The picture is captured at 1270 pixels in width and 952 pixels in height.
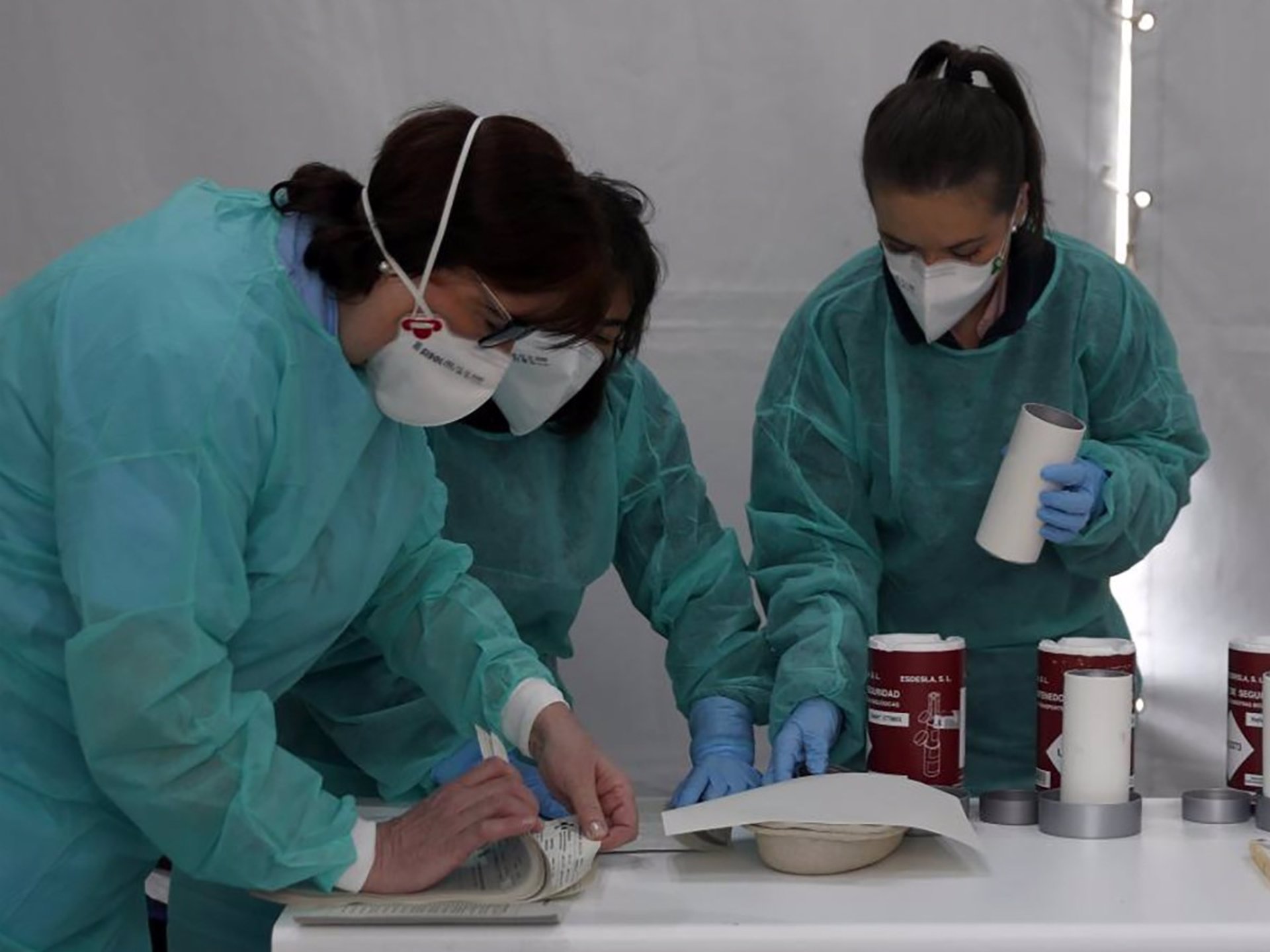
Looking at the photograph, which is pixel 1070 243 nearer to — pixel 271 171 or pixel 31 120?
pixel 271 171

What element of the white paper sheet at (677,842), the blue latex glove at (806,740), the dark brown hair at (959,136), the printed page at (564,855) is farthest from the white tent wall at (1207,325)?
the printed page at (564,855)

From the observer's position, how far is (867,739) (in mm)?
1742

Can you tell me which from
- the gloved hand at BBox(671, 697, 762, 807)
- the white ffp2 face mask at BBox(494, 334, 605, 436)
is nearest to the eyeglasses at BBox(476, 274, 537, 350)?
the white ffp2 face mask at BBox(494, 334, 605, 436)

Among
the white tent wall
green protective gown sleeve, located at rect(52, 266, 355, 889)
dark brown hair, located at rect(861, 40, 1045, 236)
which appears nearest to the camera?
green protective gown sleeve, located at rect(52, 266, 355, 889)

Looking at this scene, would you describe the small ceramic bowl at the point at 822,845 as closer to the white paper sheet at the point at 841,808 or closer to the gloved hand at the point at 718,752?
the white paper sheet at the point at 841,808

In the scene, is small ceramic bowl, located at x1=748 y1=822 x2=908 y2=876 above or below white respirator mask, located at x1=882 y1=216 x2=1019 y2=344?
below

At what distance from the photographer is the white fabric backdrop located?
250 centimetres

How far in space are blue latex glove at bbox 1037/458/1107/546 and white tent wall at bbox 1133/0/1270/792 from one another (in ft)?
2.95

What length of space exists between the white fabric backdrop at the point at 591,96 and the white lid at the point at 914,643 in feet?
3.65

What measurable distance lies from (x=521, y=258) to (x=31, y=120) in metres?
1.54

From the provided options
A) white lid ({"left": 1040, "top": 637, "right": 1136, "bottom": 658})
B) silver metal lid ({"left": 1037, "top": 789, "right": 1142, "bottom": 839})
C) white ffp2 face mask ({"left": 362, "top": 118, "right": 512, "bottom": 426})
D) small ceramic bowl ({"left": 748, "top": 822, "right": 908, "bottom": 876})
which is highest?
white ffp2 face mask ({"left": 362, "top": 118, "right": 512, "bottom": 426})

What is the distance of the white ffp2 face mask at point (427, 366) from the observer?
4.37 feet

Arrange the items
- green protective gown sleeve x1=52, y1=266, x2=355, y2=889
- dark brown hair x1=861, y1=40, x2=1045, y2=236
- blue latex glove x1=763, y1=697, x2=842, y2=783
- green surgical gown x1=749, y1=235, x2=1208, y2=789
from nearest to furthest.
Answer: green protective gown sleeve x1=52, y1=266, x2=355, y2=889 < blue latex glove x1=763, y1=697, x2=842, y2=783 < dark brown hair x1=861, y1=40, x2=1045, y2=236 < green surgical gown x1=749, y1=235, x2=1208, y2=789

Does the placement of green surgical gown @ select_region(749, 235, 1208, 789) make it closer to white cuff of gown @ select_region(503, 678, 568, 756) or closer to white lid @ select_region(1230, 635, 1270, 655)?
white lid @ select_region(1230, 635, 1270, 655)
